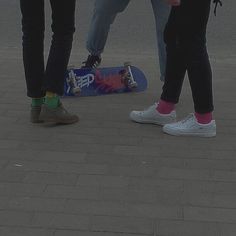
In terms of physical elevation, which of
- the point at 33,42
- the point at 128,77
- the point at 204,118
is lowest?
the point at 128,77

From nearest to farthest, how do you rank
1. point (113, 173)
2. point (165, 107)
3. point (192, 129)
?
point (113, 173) < point (192, 129) < point (165, 107)

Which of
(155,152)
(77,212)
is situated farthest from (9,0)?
(77,212)

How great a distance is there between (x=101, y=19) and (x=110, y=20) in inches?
3.2

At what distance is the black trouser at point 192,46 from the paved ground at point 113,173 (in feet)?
1.13

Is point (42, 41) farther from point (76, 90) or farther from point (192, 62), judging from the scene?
point (192, 62)

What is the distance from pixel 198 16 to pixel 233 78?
1903 millimetres

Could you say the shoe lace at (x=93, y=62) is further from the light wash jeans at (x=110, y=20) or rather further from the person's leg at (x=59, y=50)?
the person's leg at (x=59, y=50)

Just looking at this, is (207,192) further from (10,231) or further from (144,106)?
(144,106)

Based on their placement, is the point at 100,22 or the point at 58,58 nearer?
the point at 58,58

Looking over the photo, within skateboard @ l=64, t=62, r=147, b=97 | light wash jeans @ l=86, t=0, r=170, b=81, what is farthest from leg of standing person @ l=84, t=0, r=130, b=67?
skateboard @ l=64, t=62, r=147, b=97

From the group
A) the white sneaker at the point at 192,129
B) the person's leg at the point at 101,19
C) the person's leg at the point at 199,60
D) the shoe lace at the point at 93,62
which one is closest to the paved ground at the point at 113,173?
the white sneaker at the point at 192,129

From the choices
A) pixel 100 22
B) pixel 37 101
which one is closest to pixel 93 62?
pixel 100 22

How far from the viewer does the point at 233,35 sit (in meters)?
8.27

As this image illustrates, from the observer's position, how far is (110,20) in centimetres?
504
